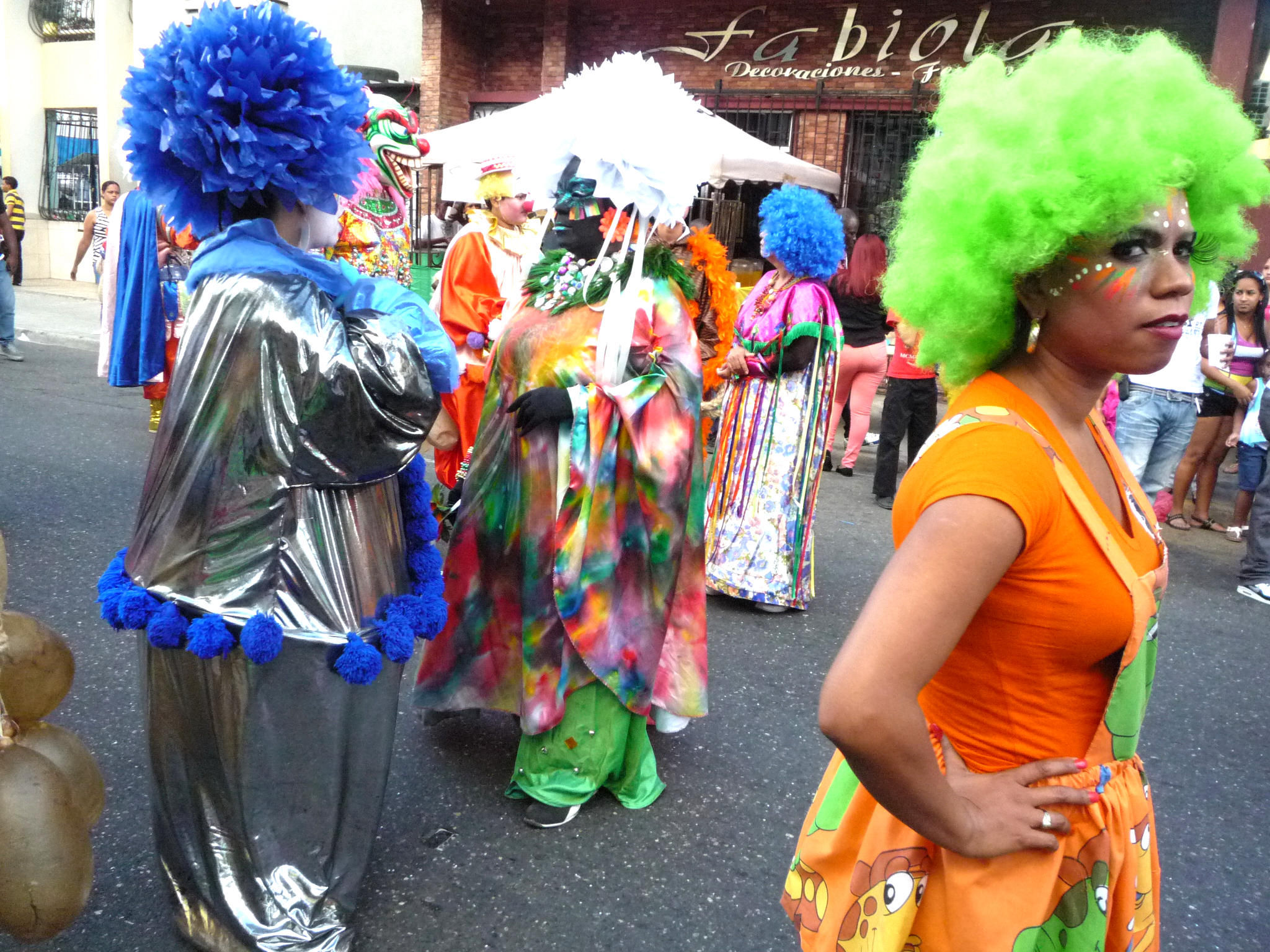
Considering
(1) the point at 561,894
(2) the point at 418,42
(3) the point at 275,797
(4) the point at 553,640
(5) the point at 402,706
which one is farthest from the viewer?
(2) the point at 418,42

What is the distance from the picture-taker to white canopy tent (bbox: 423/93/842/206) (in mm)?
9312

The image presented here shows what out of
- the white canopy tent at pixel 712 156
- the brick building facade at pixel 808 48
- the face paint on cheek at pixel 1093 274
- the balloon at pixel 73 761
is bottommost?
the balloon at pixel 73 761

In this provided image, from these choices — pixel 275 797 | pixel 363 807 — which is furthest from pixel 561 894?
pixel 275 797

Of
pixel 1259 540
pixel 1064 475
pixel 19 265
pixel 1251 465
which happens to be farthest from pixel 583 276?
pixel 19 265

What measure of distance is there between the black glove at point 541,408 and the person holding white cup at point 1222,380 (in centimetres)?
520

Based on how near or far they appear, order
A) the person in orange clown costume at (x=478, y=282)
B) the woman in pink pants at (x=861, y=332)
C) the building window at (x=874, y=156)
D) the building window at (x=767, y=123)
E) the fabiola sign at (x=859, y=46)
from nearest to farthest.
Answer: the person in orange clown costume at (x=478, y=282) → the woman in pink pants at (x=861, y=332) → the fabiola sign at (x=859, y=46) → the building window at (x=874, y=156) → the building window at (x=767, y=123)

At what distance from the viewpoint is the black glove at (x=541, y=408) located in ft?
9.65

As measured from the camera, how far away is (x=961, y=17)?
1208 centimetres

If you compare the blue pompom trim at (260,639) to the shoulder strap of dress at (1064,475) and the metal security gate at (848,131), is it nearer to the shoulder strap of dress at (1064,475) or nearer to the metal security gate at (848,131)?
the shoulder strap of dress at (1064,475)

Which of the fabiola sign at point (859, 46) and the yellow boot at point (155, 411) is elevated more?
the fabiola sign at point (859, 46)

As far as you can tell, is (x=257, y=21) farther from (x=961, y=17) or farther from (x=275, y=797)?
(x=961, y=17)

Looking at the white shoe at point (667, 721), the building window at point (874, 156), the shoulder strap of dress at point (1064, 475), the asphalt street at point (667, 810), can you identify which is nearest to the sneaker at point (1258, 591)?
the asphalt street at point (667, 810)

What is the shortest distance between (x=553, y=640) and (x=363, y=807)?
2.67ft

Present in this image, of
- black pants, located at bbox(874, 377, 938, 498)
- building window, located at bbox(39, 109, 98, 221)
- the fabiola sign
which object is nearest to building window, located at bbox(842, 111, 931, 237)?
the fabiola sign
